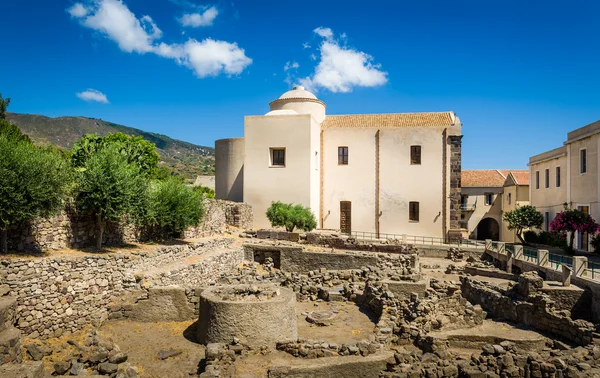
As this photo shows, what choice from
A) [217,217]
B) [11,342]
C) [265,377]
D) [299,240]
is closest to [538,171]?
[299,240]

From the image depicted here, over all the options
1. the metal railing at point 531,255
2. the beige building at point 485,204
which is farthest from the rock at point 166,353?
the beige building at point 485,204

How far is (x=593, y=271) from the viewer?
15008 millimetres

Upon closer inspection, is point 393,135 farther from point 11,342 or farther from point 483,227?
point 11,342

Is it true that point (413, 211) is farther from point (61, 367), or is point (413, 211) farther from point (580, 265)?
point (61, 367)

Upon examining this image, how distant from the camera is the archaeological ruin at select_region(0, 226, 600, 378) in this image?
9383 millimetres

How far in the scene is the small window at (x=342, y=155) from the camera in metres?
32.8

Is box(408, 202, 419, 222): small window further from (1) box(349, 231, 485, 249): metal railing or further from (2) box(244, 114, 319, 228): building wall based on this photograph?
(2) box(244, 114, 319, 228): building wall

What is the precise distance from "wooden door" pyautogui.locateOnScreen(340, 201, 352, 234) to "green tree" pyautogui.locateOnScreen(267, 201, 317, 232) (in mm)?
4638

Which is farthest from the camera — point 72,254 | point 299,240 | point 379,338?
point 299,240

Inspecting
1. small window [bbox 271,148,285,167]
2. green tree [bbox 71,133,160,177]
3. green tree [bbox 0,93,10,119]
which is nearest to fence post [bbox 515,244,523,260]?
small window [bbox 271,148,285,167]

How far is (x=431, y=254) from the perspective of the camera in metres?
27.1

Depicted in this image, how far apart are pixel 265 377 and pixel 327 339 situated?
3.20 meters

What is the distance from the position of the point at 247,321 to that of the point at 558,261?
12.9 metres

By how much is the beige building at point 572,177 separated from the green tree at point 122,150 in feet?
76.4
